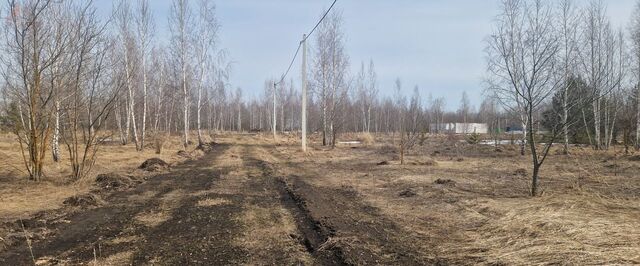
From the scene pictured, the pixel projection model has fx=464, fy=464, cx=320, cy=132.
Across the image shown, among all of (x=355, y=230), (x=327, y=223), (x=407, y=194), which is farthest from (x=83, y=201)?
(x=407, y=194)

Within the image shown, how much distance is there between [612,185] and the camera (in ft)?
35.0

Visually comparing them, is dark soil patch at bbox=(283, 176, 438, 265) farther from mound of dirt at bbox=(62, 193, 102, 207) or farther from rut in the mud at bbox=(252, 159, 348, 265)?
mound of dirt at bbox=(62, 193, 102, 207)

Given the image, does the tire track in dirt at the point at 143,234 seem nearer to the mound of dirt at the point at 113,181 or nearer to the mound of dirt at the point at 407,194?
the mound of dirt at the point at 113,181

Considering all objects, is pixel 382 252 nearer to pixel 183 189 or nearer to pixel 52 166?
pixel 183 189

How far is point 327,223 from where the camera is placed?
6684 mm

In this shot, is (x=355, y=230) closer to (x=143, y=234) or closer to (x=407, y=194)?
(x=143, y=234)

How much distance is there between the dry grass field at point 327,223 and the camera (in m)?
4.98

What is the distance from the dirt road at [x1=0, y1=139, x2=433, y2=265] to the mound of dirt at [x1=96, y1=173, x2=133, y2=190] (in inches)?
45.8

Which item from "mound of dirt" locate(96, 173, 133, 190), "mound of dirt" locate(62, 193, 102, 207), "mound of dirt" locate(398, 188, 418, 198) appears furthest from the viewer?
"mound of dirt" locate(96, 173, 133, 190)

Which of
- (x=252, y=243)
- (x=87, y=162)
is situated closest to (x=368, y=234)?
(x=252, y=243)

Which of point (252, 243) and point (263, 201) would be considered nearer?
point (252, 243)

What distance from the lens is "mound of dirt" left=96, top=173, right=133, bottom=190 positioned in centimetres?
1094

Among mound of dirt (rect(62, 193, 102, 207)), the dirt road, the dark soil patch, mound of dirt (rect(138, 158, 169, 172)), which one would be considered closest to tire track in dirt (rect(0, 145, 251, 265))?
the dirt road

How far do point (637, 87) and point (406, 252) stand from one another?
29.8 m
